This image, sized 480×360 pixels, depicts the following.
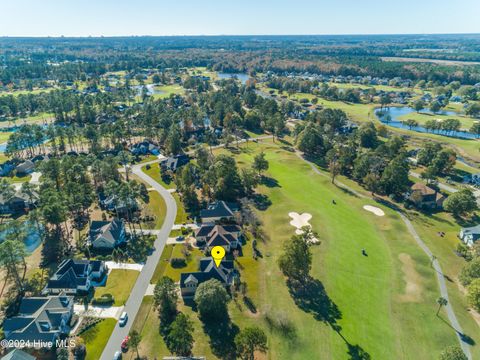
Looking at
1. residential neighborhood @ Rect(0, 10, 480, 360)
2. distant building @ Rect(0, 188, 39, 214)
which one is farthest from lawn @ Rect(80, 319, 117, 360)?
distant building @ Rect(0, 188, 39, 214)

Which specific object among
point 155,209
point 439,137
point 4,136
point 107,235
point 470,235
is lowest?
point 155,209

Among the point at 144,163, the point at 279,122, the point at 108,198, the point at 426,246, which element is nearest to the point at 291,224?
the point at 426,246

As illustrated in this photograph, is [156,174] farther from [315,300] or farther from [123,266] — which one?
[315,300]

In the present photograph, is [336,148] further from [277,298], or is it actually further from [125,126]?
[125,126]

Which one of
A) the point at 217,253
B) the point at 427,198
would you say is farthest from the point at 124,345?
the point at 427,198

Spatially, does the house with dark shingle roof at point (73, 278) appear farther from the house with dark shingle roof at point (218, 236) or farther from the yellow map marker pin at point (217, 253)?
the yellow map marker pin at point (217, 253)

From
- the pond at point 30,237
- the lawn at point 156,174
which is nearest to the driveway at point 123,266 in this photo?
the pond at point 30,237

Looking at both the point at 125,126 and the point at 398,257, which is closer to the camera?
the point at 398,257
